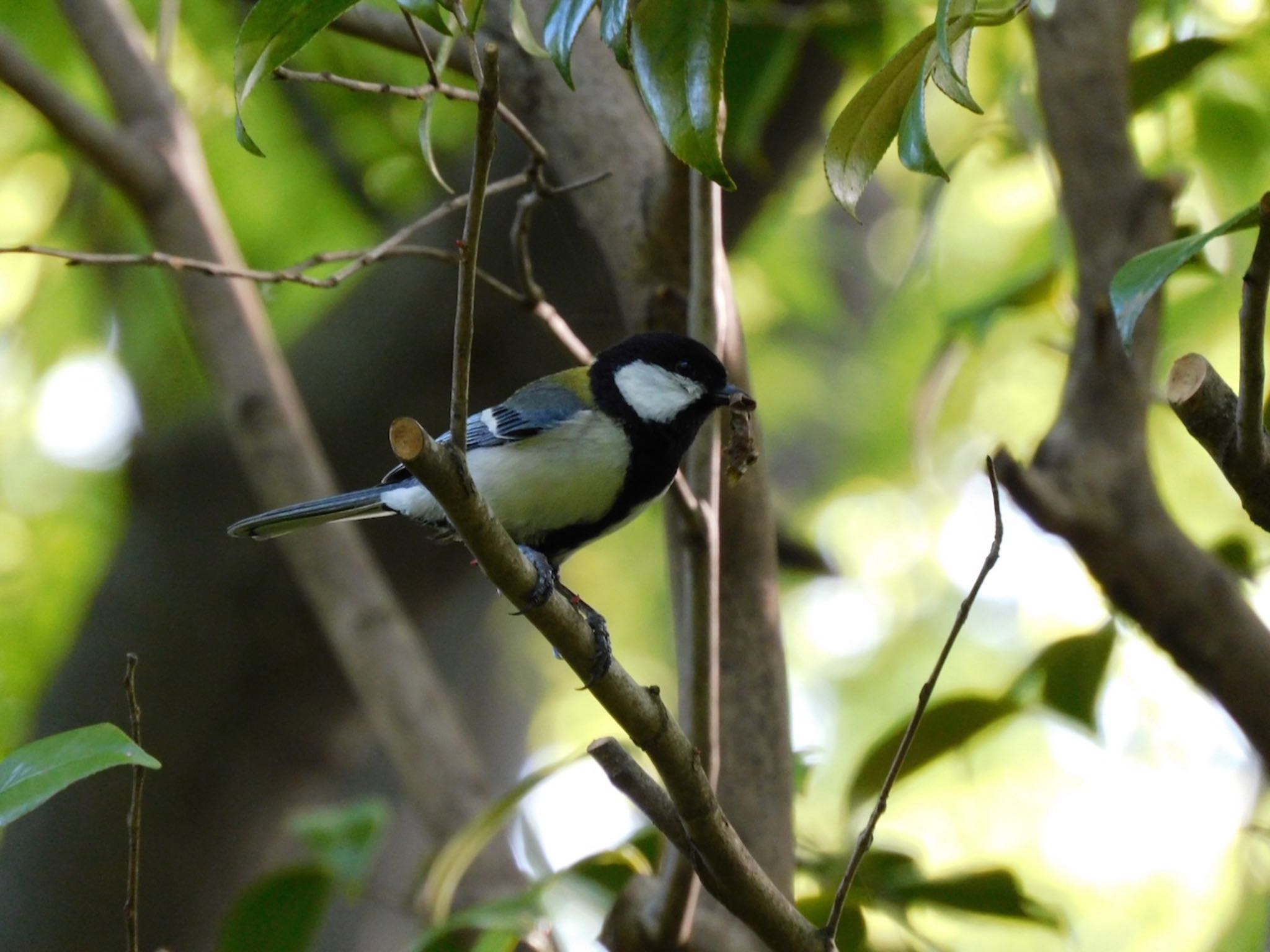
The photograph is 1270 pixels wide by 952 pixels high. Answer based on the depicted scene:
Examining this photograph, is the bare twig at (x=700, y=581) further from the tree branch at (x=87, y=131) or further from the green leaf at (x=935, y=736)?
the tree branch at (x=87, y=131)

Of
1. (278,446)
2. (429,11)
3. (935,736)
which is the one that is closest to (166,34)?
(278,446)

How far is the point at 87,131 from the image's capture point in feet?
9.70

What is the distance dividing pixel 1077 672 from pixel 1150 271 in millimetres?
1320

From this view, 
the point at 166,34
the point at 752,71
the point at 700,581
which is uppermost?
the point at 166,34

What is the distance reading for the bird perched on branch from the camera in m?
2.34

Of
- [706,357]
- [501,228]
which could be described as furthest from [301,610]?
[706,357]

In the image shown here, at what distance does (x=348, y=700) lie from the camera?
3588mm

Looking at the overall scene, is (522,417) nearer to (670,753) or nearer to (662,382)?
(662,382)

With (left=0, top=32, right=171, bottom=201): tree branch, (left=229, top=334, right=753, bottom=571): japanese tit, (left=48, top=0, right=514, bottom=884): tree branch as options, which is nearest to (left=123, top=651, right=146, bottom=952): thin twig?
(left=229, top=334, right=753, bottom=571): japanese tit

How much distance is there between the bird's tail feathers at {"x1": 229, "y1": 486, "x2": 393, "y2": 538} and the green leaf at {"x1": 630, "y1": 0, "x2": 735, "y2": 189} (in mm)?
1415

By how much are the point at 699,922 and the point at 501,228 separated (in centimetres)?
185

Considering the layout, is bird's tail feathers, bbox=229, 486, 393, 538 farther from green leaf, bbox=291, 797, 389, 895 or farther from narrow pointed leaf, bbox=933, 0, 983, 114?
narrow pointed leaf, bbox=933, 0, 983, 114

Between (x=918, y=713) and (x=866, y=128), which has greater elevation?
(x=866, y=128)

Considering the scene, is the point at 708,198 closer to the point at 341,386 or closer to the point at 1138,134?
the point at 341,386
